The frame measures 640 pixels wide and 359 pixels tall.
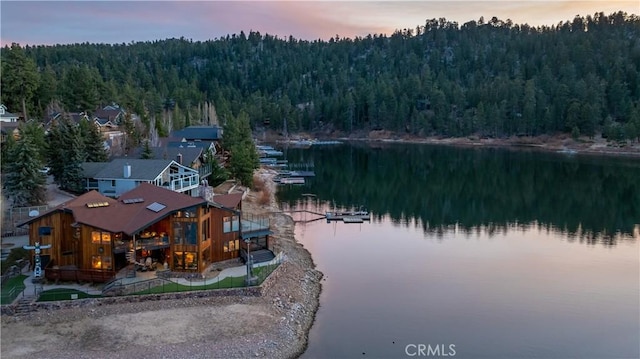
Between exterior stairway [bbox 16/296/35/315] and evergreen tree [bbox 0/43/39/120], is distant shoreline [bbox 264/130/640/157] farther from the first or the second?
exterior stairway [bbox 16/296/35/315]

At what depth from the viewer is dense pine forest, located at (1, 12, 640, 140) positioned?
92.7 meters

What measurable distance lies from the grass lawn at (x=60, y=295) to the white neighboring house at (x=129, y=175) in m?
16.0

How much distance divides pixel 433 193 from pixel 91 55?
6126 inches

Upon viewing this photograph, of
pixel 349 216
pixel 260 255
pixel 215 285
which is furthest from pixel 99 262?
pixel 349 216

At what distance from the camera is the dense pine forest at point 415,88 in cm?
9269

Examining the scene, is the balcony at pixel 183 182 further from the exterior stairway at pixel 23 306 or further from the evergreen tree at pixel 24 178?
the exterior stairway at pixel 23 306

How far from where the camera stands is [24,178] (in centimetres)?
3781

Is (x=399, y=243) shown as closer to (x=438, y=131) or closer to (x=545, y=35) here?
(x=438, y=131)

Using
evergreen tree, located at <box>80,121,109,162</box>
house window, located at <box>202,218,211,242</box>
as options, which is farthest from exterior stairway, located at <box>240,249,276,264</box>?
evergreen tree, located at <box>80,121,109,162</box>

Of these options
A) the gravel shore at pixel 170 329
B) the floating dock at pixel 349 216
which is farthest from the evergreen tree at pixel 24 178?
the floating dock at pixel 349 216

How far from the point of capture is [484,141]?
121 metres

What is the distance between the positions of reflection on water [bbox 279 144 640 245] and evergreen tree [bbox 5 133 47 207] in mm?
23810

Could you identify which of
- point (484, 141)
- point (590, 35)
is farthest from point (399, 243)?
point (590, 35)

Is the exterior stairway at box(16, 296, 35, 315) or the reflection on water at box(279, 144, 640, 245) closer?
the exterior stairway at box(16, 296, 35, 315)
